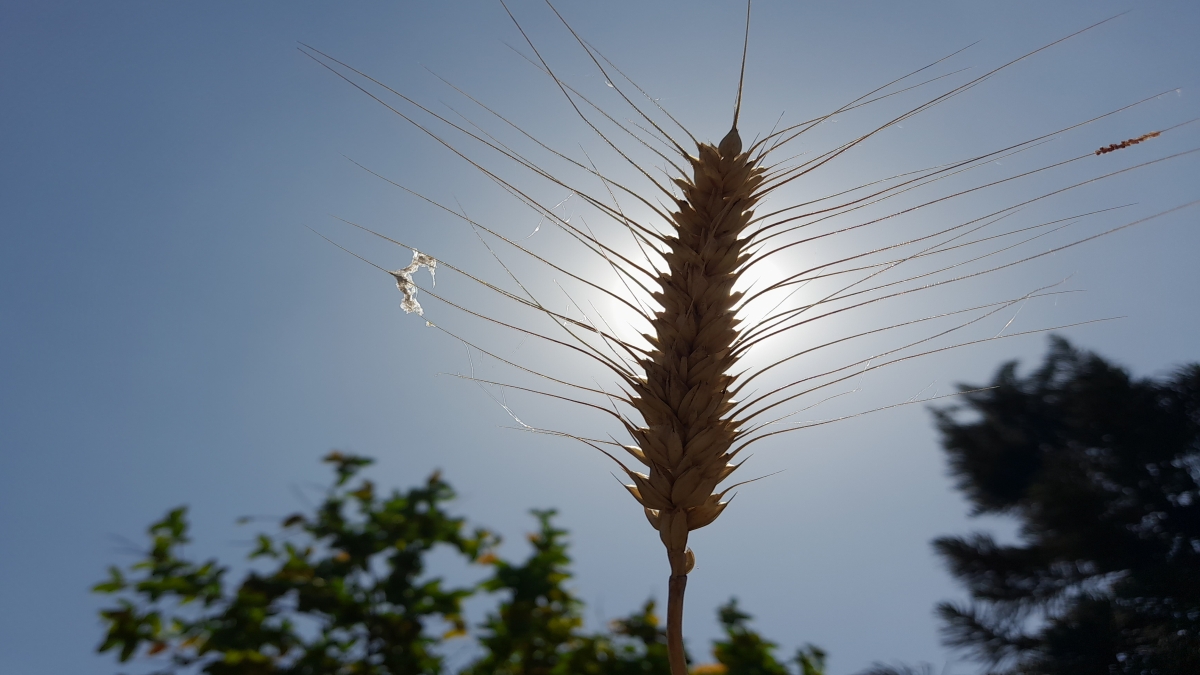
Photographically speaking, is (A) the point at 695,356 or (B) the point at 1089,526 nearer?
(A) the point at 695,356

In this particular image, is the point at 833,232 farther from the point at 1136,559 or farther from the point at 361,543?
the point at 1136,559

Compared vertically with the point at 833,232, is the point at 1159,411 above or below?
above

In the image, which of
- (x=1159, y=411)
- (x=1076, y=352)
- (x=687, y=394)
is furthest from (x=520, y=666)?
(x=1076, y=352)

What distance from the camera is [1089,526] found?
2799mm

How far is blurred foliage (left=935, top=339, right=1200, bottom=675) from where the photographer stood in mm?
2215

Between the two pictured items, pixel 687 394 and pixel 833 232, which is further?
pixel 833 232

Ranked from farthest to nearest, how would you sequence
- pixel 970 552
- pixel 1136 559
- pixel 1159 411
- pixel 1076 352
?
1. pixel 1076 352
2. pixel 970 552
3. pixel 1159 411
4. pixel 1136 559

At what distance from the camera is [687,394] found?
0.93 meters

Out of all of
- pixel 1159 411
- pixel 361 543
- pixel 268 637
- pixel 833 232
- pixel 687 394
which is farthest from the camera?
pixel 1159 411

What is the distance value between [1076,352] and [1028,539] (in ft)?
4.34

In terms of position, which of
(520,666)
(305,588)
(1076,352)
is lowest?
(520,666)

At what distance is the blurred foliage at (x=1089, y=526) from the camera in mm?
2215

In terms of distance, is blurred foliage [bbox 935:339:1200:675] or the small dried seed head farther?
blurred foliage [bbox 935:339:1200:675]

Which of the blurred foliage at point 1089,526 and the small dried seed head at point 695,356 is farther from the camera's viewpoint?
the blurred foliage at point 1089,526
